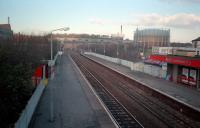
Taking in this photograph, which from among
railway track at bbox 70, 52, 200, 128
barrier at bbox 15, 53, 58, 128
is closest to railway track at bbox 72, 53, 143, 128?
railway track at bbox 70, 52, 200, 128

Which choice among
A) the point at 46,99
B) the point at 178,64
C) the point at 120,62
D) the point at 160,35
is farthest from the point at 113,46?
the point at 46,99

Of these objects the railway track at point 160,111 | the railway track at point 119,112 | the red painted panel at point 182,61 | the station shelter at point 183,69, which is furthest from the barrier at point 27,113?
the station shelter at point 183,69

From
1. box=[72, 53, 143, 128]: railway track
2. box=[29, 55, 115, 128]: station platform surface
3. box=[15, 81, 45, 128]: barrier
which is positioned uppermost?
box=[15, 81, 45, 128]: barrier

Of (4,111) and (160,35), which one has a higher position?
(160,35)

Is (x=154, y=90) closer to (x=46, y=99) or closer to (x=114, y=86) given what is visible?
(x=114, y=86)

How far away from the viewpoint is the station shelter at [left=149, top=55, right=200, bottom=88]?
1108 inches

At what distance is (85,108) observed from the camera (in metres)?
19.4

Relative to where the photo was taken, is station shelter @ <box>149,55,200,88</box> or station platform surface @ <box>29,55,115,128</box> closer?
station platform surface @ <box>29,55,115,128</box>

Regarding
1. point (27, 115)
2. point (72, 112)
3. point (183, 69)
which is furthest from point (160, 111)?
point (183, 69)

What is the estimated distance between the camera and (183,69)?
31.2 m

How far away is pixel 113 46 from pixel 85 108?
105590mm

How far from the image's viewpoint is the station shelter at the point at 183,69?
2814cm

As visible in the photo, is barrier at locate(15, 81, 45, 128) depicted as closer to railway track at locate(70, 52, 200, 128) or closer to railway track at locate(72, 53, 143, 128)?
railway track at locate(72, 53, 143, 128)

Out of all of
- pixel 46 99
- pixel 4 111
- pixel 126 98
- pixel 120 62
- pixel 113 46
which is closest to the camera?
pixel 4 111
